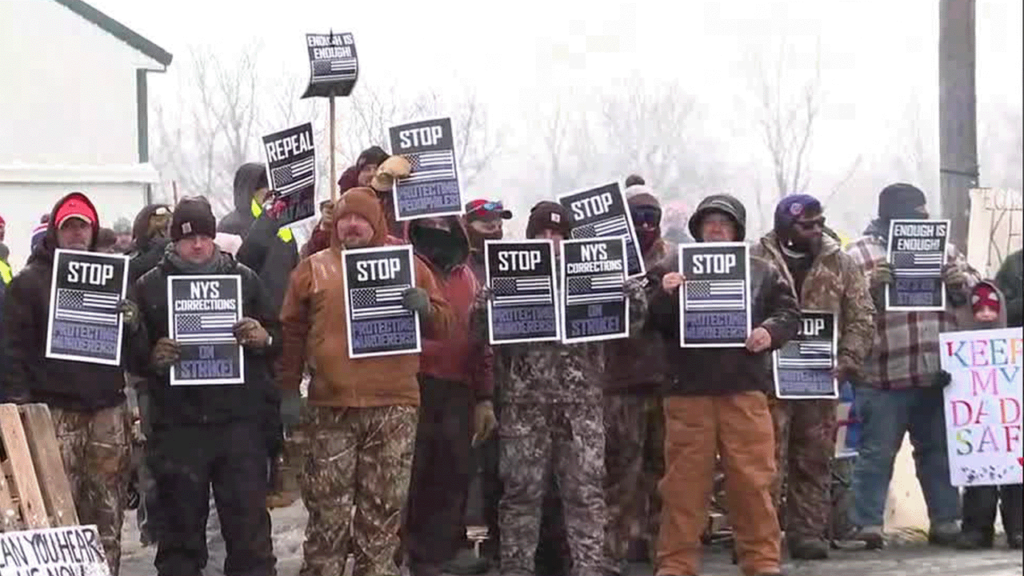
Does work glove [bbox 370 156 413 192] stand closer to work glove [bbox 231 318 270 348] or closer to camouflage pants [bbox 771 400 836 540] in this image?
work glove [bbox 231 318 270 348]

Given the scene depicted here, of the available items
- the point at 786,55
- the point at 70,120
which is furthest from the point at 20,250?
the point at 786,55

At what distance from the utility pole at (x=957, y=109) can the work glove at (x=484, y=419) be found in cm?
441

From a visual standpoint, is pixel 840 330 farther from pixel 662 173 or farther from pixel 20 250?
pixel 662 173

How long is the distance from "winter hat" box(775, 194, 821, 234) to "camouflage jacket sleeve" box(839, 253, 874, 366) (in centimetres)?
38

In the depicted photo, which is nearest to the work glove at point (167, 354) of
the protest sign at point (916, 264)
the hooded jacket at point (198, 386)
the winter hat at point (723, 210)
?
the hooded jacket at point (198, 386)

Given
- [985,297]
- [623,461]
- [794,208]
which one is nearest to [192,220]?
[623,461]

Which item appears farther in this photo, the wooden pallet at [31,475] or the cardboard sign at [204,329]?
the cardboard sign at [204,329]

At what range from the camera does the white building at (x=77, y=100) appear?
19.7 metres

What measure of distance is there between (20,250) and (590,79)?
1328 centimetres

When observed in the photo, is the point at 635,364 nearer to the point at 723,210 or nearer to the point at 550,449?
the point at 550,449

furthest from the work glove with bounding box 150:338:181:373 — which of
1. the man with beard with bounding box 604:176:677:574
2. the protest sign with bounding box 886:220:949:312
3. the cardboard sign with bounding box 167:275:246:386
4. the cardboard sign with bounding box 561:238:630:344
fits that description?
the protest sign with bounding box 886:220:949:312

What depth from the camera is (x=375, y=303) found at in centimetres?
909

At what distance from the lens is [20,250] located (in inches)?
742

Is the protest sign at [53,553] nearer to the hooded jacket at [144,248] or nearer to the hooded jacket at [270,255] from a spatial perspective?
the hooded jacket at [144,248]
